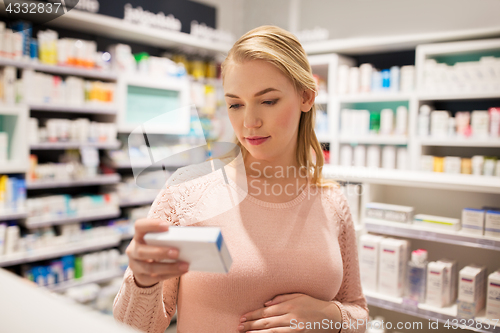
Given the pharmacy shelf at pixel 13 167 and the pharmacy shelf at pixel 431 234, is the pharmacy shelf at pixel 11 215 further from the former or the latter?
the pharmacy shelf at pixel 431 234

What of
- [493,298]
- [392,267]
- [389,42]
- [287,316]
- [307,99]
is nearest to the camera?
[287,316]

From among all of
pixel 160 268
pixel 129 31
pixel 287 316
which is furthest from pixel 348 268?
pixel 129 31

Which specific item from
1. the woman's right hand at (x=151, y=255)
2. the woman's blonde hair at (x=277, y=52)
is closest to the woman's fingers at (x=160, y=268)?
the woman's right hand at (x=151, y=255)

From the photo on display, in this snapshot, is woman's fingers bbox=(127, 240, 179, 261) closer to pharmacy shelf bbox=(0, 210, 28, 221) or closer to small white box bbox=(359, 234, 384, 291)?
small white box bbox=(359, 234, 384, 291)

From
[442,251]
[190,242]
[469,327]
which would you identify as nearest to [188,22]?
[442,251]

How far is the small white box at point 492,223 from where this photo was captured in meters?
1.58

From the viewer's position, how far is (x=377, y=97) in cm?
398

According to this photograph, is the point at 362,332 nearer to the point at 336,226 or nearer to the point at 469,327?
the point at 336,226

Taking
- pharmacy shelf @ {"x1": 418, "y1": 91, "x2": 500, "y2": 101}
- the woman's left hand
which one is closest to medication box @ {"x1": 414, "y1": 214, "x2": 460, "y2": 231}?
the woman's left hand

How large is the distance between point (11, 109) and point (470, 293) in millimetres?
3260

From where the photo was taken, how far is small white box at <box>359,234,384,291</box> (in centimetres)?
188

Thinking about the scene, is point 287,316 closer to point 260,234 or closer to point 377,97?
point 260,234

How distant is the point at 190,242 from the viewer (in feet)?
1.84

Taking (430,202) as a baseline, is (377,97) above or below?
above
